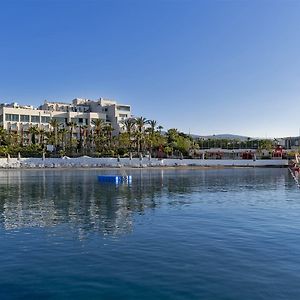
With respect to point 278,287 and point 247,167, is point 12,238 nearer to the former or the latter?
point 278,287

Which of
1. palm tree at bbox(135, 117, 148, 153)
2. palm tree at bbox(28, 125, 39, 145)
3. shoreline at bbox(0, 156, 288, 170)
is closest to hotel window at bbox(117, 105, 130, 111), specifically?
palm tree at bbox(135, 117, 148, 153)

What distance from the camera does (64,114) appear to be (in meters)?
159

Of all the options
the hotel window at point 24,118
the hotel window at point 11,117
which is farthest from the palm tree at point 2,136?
the hotel window at point 24,118

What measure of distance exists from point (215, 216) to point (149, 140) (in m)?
117

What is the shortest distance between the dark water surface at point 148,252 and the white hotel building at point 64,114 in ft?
398

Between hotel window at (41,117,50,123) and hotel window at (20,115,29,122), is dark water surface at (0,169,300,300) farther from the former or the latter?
hotel window at (41,117,50,123)

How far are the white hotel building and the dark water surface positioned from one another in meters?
121

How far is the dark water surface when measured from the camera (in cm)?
1285

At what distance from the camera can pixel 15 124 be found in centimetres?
14575

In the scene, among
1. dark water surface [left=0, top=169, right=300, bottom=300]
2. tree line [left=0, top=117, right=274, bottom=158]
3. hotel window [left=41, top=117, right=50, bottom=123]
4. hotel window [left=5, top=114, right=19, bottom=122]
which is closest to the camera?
dark water surface [left=0, top=169, right=300, bottom=300]

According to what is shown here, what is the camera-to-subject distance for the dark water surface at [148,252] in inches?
506

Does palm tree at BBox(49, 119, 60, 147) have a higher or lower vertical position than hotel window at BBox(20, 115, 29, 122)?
lower

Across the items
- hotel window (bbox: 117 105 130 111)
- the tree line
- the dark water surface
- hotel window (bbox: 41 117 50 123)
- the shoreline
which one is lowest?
the dark water surface

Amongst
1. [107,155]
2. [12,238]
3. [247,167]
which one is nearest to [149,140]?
[107,155]
